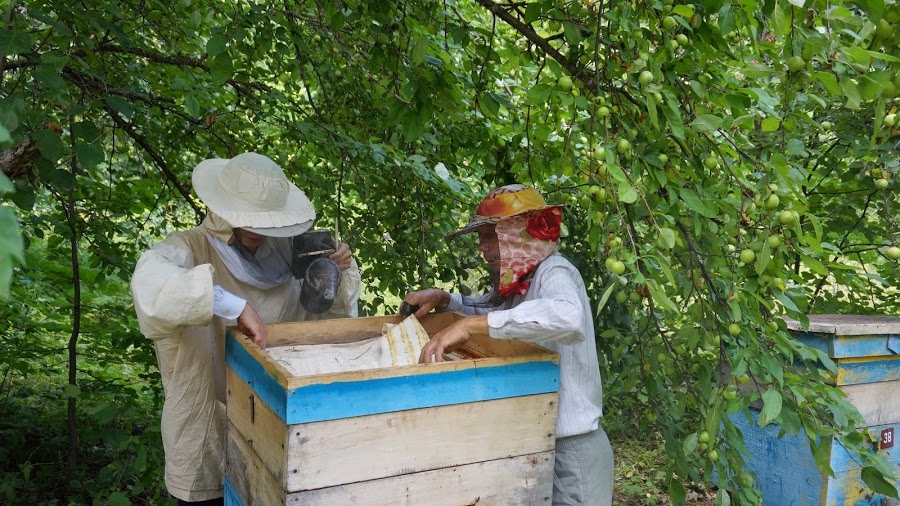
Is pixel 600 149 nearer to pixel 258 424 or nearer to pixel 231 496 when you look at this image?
pixel 258 424

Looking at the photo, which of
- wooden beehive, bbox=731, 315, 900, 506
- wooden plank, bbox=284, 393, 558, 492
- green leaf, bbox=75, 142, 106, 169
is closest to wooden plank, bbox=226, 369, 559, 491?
wooden plank, bbox=284, 393, 558, 492

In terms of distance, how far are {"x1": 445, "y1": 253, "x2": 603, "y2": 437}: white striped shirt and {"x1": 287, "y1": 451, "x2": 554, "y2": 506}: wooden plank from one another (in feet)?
0.68

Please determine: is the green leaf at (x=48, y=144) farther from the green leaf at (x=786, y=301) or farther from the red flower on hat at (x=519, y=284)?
the green leaf at (x=786, y=301)

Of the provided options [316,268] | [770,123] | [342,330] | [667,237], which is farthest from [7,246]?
[342,330]

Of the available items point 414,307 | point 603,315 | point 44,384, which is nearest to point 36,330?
point 44,384

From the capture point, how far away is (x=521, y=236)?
2.57 m

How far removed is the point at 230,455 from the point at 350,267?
0.92 metres

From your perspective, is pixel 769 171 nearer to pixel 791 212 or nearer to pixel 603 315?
pixel 791 212

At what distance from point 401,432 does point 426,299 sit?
1060 millimetres

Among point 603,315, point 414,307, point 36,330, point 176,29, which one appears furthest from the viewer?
point 36,330

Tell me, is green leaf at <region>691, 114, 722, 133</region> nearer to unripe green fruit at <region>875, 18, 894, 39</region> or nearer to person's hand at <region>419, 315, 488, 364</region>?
unripe green fruit at <region>875, 18, 894, 39</region>

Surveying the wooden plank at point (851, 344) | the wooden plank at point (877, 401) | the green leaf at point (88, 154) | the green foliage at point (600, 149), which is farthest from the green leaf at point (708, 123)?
the wooden plank at point (877, 401)

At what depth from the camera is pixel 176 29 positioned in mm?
4191

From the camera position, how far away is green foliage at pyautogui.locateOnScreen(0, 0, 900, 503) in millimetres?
2049
